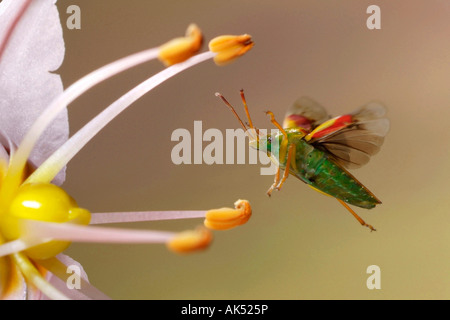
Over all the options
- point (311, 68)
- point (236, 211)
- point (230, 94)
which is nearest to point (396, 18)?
point (311, 68)

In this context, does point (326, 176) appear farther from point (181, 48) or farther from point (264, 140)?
point (181, 48)

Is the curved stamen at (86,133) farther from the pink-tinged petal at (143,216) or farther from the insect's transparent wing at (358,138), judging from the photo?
the insect's transparent wing at (358,138)

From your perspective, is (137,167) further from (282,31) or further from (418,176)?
(418,176)

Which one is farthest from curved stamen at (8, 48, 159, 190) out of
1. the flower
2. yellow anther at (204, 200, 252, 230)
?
yellow anther at (204, 200, 252, 230)

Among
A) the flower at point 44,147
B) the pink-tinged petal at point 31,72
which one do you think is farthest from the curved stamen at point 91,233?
the pink-tinged petal at point 31,72

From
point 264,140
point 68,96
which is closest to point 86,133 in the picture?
point 68,96

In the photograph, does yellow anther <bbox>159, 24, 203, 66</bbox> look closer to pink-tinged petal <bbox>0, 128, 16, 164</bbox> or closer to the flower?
the flower
